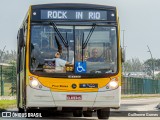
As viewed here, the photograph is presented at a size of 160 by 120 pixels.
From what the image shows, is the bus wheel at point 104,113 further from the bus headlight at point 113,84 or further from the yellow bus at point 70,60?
the bus headlight at point 113,84

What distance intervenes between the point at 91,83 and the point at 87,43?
1.28m

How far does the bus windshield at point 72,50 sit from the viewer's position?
18.2 m

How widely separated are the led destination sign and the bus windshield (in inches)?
13.5

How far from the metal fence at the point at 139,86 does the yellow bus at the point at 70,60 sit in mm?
48208

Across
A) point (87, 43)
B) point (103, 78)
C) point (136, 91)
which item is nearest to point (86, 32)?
point (87, 43)

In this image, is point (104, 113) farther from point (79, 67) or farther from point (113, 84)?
point (79, 67)

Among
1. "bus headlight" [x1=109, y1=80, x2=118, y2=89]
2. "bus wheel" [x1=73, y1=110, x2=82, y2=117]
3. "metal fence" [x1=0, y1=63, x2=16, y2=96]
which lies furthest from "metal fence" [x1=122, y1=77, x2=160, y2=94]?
"bus headlight" [x1=109, y1=80, x2=118, y2=89]

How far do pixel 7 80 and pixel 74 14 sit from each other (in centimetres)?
3287

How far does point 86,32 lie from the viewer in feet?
60.5

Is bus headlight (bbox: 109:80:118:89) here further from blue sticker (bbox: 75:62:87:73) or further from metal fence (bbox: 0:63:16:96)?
metal fence (bbox: 0:63:16:96)

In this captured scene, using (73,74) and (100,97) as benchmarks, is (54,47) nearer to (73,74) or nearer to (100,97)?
(73,74)

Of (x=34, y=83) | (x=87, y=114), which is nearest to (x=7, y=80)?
(x=87, y=114)

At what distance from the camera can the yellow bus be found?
18.1m

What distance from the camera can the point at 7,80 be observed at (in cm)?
5081
